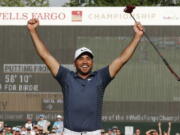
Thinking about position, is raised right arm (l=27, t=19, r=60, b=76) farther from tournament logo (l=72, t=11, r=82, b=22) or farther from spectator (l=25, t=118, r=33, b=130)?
tournament logo (l=72, t=11, r=82, b=22)

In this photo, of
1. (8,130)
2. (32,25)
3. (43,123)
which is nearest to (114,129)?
(43,123)

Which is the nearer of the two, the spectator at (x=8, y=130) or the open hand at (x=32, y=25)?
the open hand at (x=32, y=25)

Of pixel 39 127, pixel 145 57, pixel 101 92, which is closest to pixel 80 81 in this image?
pixel 101 92

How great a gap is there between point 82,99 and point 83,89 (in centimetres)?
9

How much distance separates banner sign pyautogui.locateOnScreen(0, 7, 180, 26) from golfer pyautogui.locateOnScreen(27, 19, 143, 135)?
21.5 meters

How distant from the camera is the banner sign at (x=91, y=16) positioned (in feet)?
93.5

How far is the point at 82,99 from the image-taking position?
6.81 m

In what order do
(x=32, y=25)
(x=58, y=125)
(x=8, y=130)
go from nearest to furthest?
(x=32, y=25) → (x=8, y=130) → (x=58, y=125)

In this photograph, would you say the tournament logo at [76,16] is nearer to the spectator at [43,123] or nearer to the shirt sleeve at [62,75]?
the spectator at [43,123]

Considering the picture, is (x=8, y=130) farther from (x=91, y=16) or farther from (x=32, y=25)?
(x=32, y=25)

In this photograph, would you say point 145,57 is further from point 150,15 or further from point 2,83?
point 2,83

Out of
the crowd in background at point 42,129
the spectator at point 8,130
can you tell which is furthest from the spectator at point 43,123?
the spectator at point 8,130

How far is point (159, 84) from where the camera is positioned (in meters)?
28.2

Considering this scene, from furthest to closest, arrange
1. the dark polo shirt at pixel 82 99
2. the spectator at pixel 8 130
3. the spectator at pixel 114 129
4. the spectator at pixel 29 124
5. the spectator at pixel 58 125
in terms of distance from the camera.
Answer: the spectator at pixel 29 124 < the spectator at pixel 114 129 < the spectator at pixel 8 130 < the spectator at pixel 58 125 < the dark polo shirt at pixel 82 99
